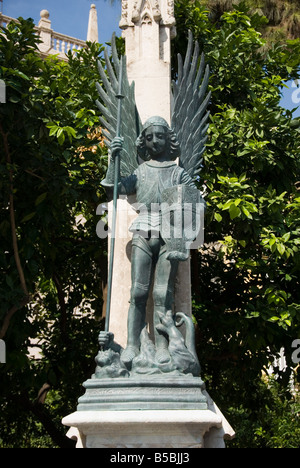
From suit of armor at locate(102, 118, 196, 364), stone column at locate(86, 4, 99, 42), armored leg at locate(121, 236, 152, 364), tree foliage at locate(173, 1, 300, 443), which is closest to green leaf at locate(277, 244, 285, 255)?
tree foliage at locate(173, 1, 300, 443)

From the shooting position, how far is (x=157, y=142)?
658 cm

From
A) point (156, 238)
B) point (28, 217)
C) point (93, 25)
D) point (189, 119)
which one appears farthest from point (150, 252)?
point (93, 25)

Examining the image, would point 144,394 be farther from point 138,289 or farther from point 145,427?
point 138,289

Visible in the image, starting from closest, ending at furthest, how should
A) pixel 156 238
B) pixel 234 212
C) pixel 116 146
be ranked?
pixel 156 238, pixel 116 146, pixel 234 212

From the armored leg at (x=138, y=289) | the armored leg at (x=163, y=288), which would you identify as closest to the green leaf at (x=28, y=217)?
the armored leg at (x=138, y=289)

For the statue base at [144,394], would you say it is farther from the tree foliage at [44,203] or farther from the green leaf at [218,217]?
the green leaf at [218,217]

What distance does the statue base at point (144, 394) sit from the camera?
530 cm

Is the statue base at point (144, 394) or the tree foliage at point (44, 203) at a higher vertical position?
the tree foliage at point (44, 203)

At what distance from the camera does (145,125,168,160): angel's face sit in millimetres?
6573

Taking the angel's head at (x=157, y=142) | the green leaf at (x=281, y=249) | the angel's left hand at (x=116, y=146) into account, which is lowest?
the green leaf at (x=281, y=249)

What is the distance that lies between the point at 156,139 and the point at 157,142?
3 cm

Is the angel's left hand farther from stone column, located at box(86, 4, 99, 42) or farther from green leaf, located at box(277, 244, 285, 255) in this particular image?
stone column, located at box(86, 4, 99, 42)

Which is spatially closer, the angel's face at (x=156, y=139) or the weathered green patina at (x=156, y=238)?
the weathered green patina at (x=156, y=238)

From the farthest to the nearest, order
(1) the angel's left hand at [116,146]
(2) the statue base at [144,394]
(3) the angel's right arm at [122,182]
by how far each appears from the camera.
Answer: (3) the angel's right arm at [122,182] < (1) the angel's left hand at [116,146] < (2) the statue base at [144,394]
